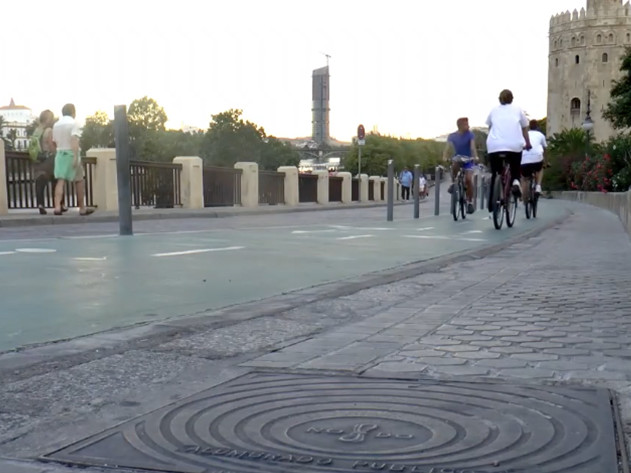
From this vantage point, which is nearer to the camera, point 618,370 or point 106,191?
point 618,370

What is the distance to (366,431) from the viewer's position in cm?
247

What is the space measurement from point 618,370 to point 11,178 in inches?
584

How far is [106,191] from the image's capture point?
18.8 meters

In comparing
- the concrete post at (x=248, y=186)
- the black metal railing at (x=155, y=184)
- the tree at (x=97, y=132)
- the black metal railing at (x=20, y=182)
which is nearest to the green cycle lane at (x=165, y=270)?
the black metal railing at (x=20, y=182)

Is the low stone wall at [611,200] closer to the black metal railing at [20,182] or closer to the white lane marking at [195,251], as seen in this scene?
the white lane marking at [195,251]

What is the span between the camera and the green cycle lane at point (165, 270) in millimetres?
4340

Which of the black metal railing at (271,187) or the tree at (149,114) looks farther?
the tree at (149,114)

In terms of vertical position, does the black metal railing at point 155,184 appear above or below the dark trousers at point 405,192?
above

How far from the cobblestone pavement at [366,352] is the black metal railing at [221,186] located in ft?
63.6

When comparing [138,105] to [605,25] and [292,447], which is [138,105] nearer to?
[605,25]

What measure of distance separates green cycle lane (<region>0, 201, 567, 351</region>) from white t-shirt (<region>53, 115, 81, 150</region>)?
458cm

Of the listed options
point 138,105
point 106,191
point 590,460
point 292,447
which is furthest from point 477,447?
point 138,105

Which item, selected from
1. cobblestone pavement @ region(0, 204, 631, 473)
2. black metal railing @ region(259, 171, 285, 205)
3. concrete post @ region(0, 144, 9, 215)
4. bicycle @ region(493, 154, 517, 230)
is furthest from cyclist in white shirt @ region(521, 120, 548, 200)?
black metal railing @ region(259, 171, 285, 205)

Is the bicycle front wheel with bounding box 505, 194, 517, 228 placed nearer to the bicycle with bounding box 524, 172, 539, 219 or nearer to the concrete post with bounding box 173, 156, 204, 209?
the bicycle with bounding box 524, 172, 539, 219
